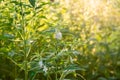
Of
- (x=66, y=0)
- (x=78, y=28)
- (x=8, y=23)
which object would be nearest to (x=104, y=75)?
(x=78, y=28)

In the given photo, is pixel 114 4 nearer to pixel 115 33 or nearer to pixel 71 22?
pixel 115 33

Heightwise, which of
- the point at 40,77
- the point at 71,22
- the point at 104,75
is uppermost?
the point at 71,22

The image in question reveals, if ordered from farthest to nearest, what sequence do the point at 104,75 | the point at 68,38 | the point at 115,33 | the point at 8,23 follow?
the point at 115,33
the point at 104,75
the point at 68,38
the point at 8,23

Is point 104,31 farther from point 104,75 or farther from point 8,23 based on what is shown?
point 8,23

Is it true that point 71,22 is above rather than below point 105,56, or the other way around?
above

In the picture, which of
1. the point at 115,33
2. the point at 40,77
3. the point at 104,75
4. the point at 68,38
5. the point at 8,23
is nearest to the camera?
the point at 8,23

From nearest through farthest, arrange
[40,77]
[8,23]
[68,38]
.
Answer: [8,23] → [40,77] → [68,38]

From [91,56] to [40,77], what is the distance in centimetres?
156

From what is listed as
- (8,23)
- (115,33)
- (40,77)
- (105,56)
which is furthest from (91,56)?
(8,23)

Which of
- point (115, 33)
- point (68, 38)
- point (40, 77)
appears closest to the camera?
point (40, 77)

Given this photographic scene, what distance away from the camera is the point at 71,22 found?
18.3ft

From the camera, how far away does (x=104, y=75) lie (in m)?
5.51

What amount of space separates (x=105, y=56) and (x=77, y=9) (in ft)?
2.53

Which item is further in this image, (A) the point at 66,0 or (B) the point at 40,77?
(A) the point at 66,0
